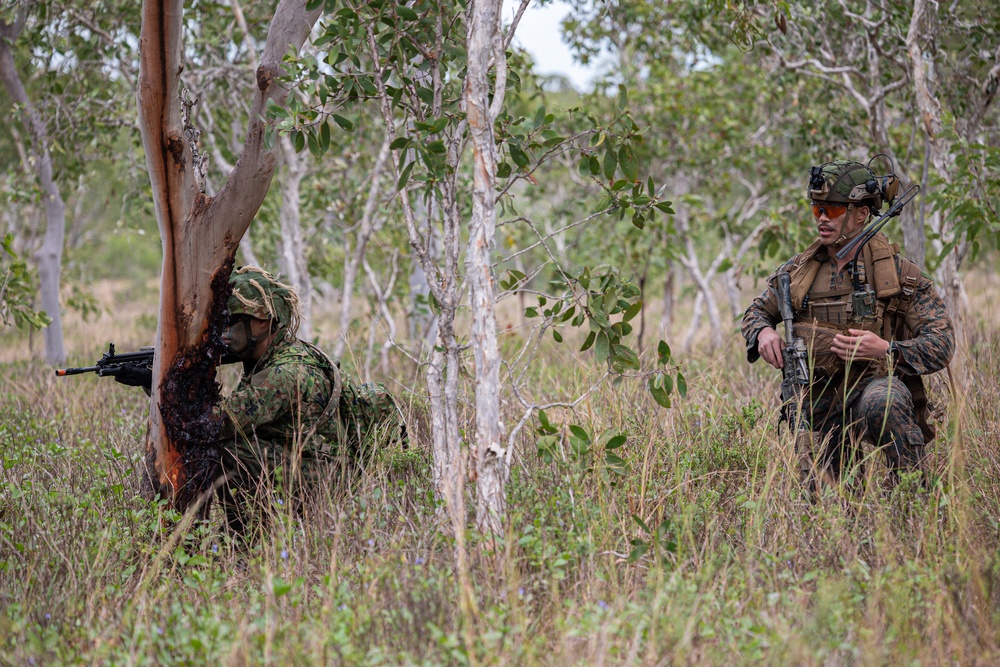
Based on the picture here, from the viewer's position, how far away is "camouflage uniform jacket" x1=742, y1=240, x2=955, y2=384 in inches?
135

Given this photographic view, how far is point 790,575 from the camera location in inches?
104

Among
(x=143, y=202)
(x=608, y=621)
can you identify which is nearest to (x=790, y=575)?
(x=608, y=621)

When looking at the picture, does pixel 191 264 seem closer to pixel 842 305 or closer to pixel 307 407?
pixel 307 407

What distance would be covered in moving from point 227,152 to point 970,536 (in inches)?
236

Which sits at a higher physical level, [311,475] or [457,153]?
[457,153]

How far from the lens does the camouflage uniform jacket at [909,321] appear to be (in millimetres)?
3426

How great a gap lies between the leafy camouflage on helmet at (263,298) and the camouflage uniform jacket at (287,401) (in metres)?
0.11

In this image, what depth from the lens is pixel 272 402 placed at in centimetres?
341

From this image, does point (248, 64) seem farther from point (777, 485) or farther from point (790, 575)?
point (790, 575)

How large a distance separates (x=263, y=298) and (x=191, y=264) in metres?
0.38

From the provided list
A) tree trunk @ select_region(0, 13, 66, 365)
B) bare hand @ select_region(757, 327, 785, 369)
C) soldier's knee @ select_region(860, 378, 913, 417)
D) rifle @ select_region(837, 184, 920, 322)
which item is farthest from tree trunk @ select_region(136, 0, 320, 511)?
tree trunk @ select_region(0, 13, 66, 365)

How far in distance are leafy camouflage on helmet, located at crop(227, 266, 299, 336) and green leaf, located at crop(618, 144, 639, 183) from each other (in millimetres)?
1577

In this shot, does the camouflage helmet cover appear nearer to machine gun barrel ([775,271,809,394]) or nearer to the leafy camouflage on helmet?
machine gun barrel ([775,271,809,394])

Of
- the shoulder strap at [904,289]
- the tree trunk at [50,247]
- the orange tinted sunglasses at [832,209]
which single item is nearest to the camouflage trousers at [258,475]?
the orange tinted sunglasses at [832,209]
